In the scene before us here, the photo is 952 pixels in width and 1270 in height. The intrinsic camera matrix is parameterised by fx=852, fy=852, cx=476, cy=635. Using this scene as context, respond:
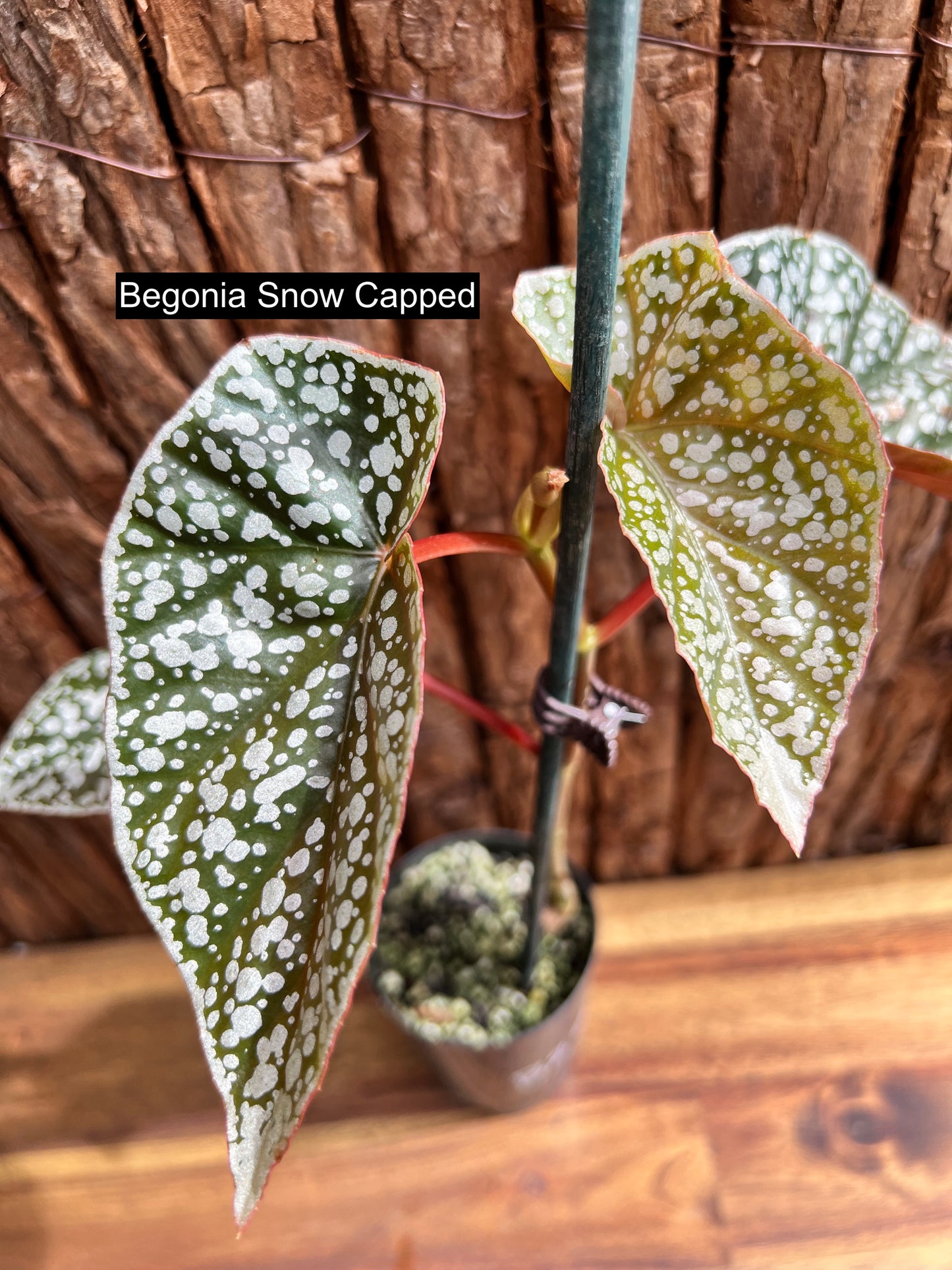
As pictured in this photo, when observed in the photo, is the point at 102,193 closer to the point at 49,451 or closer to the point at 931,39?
the point at 49,451

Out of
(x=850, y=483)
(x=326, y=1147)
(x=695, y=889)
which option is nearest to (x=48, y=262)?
(x=850, y=483)

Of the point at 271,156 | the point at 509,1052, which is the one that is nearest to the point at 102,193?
the point at 271,156

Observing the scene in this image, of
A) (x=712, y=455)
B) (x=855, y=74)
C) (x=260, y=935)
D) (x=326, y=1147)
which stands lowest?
(x=326, y=1147)

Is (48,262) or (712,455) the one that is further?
(48,262)

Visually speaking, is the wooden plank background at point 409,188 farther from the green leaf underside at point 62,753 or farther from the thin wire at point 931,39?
the green leaf underside at point 62,753

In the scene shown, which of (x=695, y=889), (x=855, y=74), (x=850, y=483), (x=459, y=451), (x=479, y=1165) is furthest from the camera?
(x=695, y=889)

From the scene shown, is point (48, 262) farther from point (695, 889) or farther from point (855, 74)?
point (695, 889)
